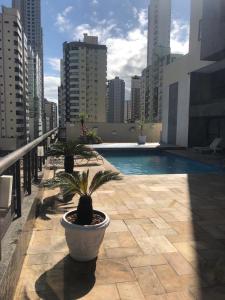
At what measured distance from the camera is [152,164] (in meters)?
14.4

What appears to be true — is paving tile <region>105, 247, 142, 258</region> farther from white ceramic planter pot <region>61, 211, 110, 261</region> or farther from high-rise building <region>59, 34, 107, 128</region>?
high-rise building <region>59, 34, 107, 128</region>

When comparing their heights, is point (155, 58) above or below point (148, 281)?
above

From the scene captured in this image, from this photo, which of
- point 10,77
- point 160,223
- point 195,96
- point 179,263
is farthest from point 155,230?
point 10,77

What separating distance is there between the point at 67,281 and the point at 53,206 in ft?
8.70

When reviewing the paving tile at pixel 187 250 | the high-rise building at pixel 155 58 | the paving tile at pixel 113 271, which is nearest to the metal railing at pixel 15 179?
the paving tile at pixel 113 271

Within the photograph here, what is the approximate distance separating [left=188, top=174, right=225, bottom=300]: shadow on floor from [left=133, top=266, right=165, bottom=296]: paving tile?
15.7 inches

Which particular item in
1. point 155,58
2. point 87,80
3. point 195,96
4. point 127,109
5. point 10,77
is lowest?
point 195,96

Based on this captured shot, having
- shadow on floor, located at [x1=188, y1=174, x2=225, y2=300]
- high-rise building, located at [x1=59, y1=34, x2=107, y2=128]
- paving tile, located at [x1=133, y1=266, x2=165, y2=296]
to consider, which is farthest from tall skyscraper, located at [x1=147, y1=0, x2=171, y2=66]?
paving tile, located at [x1=133, y1=266, x2=165, y2=296]

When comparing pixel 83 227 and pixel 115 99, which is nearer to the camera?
pixel 83 227

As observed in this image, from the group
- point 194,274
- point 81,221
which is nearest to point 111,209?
point 81,221

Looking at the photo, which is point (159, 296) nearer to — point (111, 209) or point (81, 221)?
point (81, 221)

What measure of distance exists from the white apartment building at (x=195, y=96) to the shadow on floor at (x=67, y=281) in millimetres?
14097

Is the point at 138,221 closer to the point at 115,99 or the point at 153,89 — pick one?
the point at 153,89

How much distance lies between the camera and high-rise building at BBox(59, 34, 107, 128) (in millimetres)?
82981
